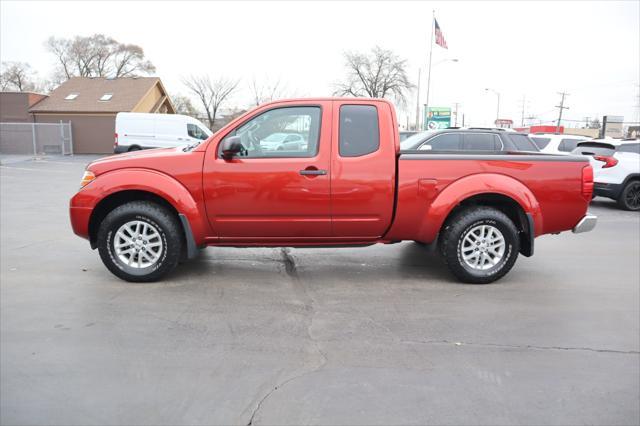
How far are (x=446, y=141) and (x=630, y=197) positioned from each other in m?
4.34

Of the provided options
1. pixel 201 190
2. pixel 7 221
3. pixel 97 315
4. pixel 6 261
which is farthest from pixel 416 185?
pixel 7 221

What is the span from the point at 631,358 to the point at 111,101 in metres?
35.6

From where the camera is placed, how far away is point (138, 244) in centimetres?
508

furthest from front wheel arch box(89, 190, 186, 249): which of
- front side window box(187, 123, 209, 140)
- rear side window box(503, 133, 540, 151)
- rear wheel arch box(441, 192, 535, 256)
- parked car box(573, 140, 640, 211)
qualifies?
front side window box(187, 123, 209, 140)

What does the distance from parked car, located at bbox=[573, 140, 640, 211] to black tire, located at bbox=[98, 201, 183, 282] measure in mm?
9699

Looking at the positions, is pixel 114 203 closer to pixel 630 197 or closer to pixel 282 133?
pixel 282 133

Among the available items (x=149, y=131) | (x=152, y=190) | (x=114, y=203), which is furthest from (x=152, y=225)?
(x=149, y=131)

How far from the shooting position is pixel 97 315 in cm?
425

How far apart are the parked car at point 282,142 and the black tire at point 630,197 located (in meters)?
9.26

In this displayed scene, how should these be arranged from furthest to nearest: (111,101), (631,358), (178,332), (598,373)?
1. (111,101)
2. (178,332)
3. (631,358)
4. (598,373)

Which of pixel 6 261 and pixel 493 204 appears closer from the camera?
pixel 493 204

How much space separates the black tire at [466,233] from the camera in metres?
5.13

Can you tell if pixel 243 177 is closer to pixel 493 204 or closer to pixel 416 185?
pixel 416 185

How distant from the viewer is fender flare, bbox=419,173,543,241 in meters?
5.06
